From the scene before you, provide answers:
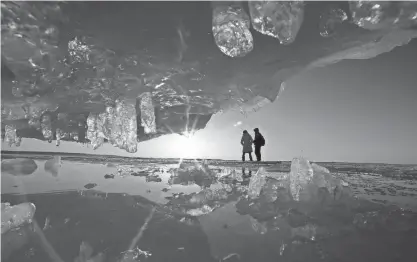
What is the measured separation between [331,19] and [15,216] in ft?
14.1

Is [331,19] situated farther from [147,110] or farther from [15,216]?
[147,110]

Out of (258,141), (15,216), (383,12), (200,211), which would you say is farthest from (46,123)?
(383,12)

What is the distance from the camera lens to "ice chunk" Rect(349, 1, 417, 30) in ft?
7.50

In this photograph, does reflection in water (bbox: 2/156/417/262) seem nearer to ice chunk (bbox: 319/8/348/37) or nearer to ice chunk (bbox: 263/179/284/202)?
ice chunk (bbox: 263/179/284/202)

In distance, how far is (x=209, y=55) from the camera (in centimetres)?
361

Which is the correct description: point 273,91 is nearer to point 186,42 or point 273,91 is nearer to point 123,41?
point 186,42

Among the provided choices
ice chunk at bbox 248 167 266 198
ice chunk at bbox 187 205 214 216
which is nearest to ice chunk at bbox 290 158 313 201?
ice chunk at bbox 248 167 266 198

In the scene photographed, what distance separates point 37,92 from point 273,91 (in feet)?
14.8

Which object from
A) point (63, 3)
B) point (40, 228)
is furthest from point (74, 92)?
point (40, 228)

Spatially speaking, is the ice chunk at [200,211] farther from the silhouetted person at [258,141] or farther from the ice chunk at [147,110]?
the silhouetted person at [258,141]

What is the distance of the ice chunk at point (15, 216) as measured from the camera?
2388mm

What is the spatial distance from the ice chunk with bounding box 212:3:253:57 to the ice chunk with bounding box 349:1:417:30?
3.60 ft

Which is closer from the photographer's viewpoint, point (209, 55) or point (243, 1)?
point (243, 1)

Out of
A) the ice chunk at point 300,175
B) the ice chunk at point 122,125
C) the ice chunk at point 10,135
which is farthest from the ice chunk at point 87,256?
the ice chunk at point 10,135
